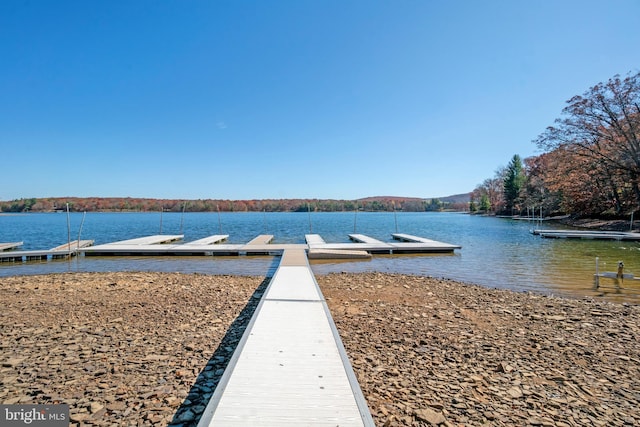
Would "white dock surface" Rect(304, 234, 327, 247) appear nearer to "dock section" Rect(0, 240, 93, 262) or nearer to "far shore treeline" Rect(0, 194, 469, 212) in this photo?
"dock section" Rect(0, 240, 93, 262)

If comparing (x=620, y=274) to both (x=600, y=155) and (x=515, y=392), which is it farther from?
(x=600, y=155)

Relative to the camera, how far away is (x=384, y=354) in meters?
3.46

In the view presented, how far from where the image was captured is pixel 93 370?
3.09 meters

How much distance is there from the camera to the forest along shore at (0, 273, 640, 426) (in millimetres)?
2502

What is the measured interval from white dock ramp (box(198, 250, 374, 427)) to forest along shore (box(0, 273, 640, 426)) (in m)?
0.29

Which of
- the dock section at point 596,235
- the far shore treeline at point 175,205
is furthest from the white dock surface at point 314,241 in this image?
the far shore treeline at point 175,205

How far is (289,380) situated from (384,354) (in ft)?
4.31

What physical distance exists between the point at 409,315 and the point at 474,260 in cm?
785

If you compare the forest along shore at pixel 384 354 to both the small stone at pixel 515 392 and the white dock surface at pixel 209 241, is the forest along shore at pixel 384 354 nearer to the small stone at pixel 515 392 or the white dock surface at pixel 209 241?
the small stone at pixel 515 392

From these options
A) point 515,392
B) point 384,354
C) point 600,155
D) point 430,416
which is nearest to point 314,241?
point 384,354

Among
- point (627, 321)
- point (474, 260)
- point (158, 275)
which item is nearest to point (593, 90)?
point (474, 260)

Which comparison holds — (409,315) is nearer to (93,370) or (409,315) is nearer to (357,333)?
(357,333)

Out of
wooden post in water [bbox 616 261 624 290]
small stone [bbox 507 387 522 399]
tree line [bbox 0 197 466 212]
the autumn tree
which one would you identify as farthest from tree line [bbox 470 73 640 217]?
tree line [bbox 0 197 466 212]

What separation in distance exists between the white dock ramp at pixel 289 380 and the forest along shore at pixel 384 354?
0.29 metres
